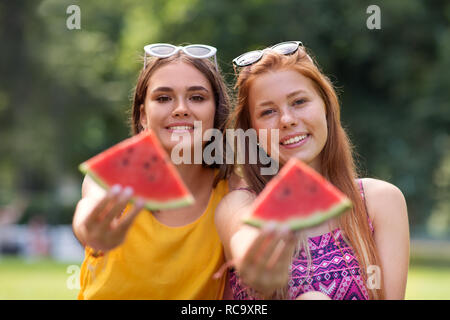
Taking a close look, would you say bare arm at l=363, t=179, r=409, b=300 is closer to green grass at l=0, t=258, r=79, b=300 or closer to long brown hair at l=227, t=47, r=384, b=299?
long brown hair at l=227, t=47, r=384, b=299

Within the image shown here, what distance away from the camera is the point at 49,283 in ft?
45.1

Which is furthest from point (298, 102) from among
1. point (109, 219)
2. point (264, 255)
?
point (109, 219)

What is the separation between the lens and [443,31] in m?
22.2

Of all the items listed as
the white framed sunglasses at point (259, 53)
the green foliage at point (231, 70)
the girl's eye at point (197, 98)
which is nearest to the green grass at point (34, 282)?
the girl's eye at point (197, 98)

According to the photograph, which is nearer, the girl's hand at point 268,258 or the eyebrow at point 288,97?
the girl's hand at point 268,258

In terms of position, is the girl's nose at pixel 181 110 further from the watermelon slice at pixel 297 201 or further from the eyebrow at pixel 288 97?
the watermelon slice at pixel 297 201

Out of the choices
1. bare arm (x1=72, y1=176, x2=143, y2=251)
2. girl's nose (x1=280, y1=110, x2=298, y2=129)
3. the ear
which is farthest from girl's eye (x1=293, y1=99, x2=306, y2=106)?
bare arm (x1=72, y1=176, x2=143, y2=251)

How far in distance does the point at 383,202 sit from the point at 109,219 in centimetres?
204

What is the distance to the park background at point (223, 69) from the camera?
68.9 feet

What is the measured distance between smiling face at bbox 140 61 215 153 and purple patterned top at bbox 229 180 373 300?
113cm

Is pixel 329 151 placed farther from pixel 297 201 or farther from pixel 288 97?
pixel 297 201

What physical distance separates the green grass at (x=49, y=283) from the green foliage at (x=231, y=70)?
460cm

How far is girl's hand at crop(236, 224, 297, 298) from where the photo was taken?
2742 mm
